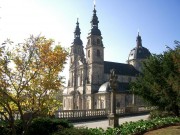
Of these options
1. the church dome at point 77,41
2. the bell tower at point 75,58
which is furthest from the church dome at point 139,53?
the church dome at point 77,41

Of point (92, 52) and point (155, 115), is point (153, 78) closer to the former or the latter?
point (155, 115)

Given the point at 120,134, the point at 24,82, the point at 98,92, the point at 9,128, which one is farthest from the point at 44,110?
the point at 98,92

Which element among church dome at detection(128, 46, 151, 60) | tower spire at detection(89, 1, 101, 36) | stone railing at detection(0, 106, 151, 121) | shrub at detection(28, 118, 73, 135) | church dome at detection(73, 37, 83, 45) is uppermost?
tower spire at detection(89, 1, 101, 36)

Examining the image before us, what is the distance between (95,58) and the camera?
76188mm

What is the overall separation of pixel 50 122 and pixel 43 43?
4768 mm

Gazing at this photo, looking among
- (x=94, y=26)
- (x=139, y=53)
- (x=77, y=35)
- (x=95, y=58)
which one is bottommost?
(x=95, y=58)

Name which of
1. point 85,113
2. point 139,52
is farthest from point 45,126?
point 139,52

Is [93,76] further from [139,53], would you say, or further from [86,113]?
[86,113]

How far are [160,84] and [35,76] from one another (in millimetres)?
13964

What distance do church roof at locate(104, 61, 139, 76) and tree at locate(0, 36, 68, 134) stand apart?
212 ft

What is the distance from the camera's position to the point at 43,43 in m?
A: 13.9

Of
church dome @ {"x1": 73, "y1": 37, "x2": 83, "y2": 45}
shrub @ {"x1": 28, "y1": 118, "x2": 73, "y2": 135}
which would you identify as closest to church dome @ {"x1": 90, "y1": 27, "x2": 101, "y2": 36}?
church dome @ {"x1": 73, "y1": 37, "x2": 83, "y2": 45}

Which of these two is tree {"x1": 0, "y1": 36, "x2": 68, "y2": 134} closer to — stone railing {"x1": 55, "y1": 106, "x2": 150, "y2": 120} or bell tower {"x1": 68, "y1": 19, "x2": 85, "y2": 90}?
stone railing {"x1": 55, "y1": 106, "x2": 150, "y2": 120}

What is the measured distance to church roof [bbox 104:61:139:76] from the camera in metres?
80.6
